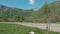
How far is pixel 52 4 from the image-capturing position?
7.62 m

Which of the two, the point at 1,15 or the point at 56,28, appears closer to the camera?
the point at 1,15

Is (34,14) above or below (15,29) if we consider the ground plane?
above

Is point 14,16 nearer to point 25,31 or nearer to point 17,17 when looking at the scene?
point 17,17

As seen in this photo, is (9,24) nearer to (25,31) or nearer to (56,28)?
(25,31)

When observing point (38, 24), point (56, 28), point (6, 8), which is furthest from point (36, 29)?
point (6, 8)

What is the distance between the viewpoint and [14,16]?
7.51 meters

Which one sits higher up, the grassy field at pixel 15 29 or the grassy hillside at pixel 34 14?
the grassy hillside at pixel 34 14

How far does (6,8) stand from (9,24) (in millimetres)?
677

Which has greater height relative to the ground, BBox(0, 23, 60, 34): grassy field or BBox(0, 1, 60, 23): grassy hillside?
BBox(0, 1, 60, 23): grassy hillside

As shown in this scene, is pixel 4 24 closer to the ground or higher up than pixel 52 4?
closer to the ground

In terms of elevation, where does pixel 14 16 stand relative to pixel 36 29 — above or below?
above

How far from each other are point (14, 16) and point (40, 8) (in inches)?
39.4

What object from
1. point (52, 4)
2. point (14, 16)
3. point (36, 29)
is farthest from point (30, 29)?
point (52, 4)

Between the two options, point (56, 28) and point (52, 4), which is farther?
point (56, 28)
